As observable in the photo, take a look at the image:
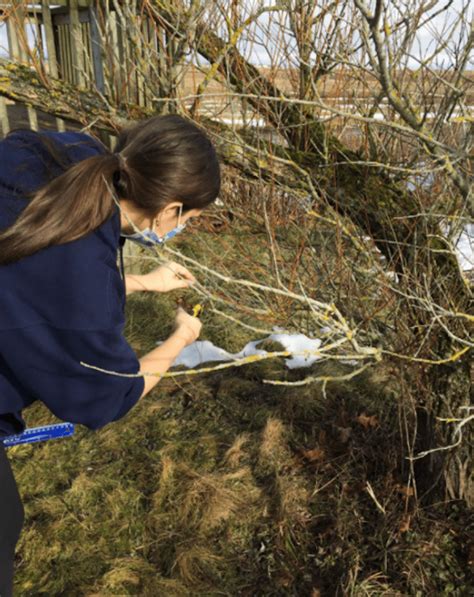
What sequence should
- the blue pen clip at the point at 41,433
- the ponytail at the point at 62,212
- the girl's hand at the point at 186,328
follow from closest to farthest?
the ponytail at the point at 62,212 → the girl's hand at the point at 186,328 → the blue pen clip at the point at 41,433

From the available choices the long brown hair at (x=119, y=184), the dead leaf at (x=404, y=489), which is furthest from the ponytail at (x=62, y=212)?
the dead leaf at (x=404, y=489)

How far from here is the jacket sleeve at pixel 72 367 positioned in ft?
4.32

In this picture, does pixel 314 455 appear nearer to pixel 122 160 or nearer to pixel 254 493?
pixel 254 493

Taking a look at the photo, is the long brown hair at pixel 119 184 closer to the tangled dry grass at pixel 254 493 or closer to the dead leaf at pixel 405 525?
the tangled dry grass at pixel 254 493

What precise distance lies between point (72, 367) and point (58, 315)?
0.49 ft

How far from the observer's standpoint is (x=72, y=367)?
1.36m

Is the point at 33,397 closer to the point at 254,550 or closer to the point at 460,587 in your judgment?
the point at 254,550

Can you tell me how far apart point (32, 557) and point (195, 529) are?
0.77 metres

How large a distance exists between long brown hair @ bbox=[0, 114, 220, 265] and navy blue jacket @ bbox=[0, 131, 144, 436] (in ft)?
0.12

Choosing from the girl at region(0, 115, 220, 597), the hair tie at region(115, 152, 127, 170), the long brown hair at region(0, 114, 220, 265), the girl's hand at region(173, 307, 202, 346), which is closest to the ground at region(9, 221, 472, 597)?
the girl at region(0, 115, 220, 597)

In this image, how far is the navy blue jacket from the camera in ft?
4.25

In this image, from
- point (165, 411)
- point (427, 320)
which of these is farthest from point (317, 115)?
point (165, 411)

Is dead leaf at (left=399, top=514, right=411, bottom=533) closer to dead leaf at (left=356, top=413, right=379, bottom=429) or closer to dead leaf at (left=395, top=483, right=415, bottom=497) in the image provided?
dead leaf at (left=395, top=483, right=415, bottom=497)

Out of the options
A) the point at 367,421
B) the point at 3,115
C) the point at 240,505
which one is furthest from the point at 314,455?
the point at 3,115
